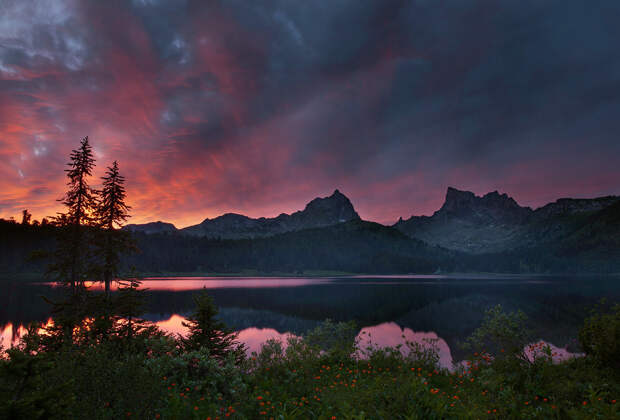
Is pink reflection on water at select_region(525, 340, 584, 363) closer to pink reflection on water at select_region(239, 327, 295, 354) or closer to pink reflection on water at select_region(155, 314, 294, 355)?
pink reflection on water at select_region(239, 327, 295, 354)

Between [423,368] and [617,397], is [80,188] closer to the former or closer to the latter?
[423,368]

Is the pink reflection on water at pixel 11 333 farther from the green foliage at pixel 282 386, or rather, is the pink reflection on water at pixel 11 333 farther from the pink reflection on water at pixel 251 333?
the green foliage at pixel 282 386

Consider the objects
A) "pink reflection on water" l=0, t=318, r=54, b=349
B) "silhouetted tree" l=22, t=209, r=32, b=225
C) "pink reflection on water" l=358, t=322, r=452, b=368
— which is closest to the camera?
"pink reflection on water" l=0, t=318, r=54, b=349

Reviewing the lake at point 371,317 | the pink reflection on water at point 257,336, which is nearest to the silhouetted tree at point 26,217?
the lake at point 371,317

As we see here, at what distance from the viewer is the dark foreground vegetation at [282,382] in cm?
731

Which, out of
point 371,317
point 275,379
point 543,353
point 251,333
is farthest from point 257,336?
point 275,379

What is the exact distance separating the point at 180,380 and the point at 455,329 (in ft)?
150

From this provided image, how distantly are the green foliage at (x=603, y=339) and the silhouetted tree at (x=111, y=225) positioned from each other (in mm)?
28126

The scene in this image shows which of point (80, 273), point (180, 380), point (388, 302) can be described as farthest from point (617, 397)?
point (388, 302)

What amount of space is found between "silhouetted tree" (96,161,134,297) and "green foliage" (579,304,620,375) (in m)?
28.1

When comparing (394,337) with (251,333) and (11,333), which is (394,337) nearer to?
(251,333)

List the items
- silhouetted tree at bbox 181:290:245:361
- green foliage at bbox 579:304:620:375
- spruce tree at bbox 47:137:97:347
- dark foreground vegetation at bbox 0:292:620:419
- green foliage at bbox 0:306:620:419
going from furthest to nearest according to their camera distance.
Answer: spruce tree at bbox 47:137:97:347 → silhouetted tree at bbox 181:290:245:361 → green foliage at bbox 579:304:620:375 → dark foreground vegetation at bbox 0:292:620:419 → green foliage at bbox 0:306:620:419

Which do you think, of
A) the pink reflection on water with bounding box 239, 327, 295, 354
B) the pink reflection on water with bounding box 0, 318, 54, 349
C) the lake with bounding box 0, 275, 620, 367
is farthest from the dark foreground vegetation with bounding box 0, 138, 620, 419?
the pink reflection on water with bounding box 0, 318, 54, 349

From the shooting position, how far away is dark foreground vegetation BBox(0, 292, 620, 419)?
288 inches
